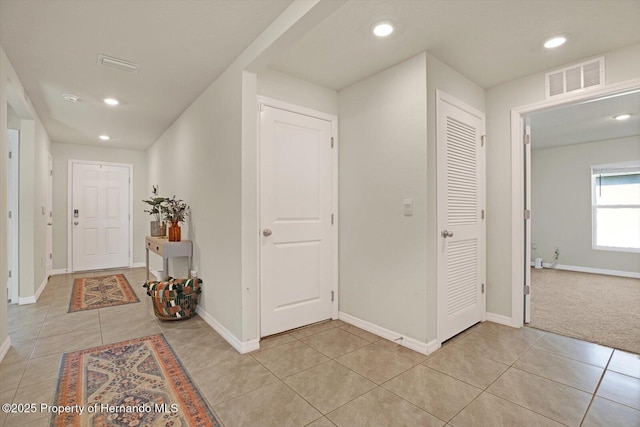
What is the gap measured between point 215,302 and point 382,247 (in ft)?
5.24

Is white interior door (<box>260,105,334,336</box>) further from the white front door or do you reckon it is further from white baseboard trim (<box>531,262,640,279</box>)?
white baseboard trim (<box>531,262,640,279</box>)

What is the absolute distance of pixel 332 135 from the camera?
3.18 meters

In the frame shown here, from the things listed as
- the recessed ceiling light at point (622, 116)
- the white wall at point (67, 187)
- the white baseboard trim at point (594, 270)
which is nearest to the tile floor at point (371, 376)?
the white wall at point (67, 187)

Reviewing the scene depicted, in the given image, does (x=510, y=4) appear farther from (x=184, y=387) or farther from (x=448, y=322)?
(x=184, y=387)

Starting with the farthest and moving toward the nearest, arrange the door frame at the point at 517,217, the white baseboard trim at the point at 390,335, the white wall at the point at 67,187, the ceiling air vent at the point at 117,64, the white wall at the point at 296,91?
the white wall at the point at 67,187, the door frame at the point at 517,217, the white wall at the point at 296,91, the ceiling air vent at the point at 117,64, the white baseboard trim at the point at 390,335

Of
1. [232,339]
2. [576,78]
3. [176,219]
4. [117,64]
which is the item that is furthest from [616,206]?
[117,64]

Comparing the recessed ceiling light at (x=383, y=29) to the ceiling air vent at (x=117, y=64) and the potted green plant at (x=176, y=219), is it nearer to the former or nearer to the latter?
the ceiling air vent at (x=117, y=64)

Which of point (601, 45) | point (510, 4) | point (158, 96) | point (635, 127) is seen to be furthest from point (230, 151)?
point (635, 127)

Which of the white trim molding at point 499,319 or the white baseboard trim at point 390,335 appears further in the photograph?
the white trim molding at point 499,319

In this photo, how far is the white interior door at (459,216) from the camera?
8.45ft

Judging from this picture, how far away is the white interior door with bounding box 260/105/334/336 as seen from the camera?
9.07 ft

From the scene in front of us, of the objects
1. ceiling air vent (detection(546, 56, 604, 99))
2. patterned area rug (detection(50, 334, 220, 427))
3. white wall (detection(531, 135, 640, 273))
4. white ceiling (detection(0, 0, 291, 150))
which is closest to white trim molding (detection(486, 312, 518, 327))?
ceiling air vent (detection(546, 56, 604, 99))

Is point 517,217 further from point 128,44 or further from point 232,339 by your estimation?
point 128,44

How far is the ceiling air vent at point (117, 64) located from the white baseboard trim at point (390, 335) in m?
2.86
